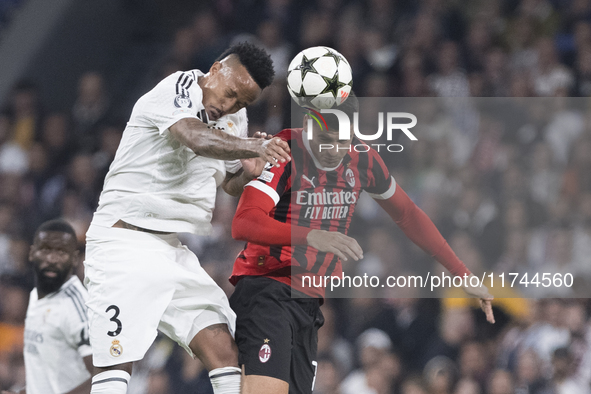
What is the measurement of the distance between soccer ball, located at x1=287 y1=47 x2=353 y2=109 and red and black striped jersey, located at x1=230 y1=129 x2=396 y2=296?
0.78 ft

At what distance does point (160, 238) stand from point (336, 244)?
3.11 ft

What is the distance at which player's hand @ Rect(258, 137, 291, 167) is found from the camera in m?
3.11

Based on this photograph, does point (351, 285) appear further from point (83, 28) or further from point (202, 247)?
point (83, 28)

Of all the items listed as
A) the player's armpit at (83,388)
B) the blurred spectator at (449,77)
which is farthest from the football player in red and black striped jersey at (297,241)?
the blurred spectator at (449,77)

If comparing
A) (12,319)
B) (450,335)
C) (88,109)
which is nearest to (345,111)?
(450,335)

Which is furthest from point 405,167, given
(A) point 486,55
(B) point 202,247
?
(A) point 486,55

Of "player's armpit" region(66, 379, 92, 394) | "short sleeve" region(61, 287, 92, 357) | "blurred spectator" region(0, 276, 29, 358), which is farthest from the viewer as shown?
"blurred spectator" region(0, 276, 29, 358)

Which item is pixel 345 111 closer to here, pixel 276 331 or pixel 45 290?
pixel 276 331

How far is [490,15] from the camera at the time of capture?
28.3 ft

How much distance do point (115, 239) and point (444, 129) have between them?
342 centimetres

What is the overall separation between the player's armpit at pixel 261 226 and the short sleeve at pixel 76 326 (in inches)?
62.8

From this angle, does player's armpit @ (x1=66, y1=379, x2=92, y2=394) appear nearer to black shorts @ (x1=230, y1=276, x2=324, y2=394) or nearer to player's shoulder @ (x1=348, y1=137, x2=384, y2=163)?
black shorts @ (x1=230, y1=276, x2=324, y2=394)

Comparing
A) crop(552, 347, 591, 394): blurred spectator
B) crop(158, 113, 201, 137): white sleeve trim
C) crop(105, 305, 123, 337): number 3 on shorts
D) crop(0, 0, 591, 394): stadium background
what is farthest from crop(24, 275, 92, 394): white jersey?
crop(552, 347, 591, 394): blurred spectator

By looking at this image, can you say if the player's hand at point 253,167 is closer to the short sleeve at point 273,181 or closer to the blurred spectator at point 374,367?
the short sleeve at point 273,181
